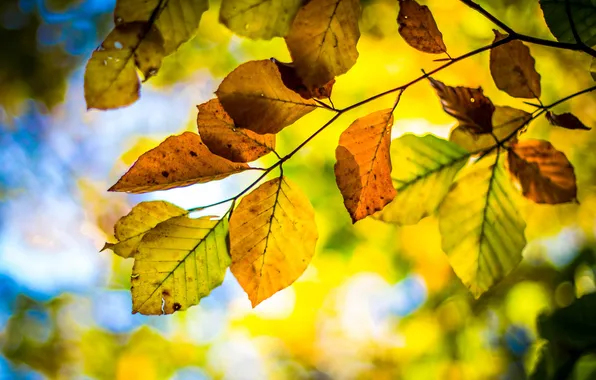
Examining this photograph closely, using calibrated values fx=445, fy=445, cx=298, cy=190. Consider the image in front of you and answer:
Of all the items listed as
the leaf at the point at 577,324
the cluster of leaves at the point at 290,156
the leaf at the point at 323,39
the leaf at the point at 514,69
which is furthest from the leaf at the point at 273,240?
the leaf at the point at 577,324

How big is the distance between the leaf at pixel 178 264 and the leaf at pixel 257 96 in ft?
0.33

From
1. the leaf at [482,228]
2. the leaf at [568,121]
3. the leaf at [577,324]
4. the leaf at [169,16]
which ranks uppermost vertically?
the leaf at [169,16]

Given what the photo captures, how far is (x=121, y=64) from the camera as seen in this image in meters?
0.28

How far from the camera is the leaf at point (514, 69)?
40 centimetres

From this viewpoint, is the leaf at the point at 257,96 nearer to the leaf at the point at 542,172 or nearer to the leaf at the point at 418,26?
the leaf at the point at 418,26

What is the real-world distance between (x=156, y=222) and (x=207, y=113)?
0.11 metres

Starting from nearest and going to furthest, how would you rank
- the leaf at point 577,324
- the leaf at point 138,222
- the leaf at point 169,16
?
the leaf at point 169,16, the leaf at point 138,222, the leaf at point 577,324

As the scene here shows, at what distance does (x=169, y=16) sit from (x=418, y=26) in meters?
0.19

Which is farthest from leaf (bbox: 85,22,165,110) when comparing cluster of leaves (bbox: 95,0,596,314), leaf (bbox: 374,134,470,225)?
leaf (bbox: 374,134,470,225)

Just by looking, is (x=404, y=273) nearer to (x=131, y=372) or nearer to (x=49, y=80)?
(x=131, y=372)

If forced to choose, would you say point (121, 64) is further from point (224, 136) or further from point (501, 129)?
point (501, 129)

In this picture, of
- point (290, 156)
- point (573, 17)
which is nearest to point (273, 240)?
point (290, 156)

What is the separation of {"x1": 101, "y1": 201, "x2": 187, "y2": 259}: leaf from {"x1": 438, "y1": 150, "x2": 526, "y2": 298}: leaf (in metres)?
0.25

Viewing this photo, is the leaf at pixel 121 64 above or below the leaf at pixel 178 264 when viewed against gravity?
above
